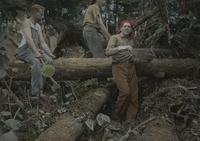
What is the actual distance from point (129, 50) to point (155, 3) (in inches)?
89.7

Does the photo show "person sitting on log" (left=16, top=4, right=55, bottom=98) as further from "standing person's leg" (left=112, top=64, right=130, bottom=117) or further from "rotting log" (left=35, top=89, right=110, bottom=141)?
"standing person's leg" (left=112, top=64, right=130, bottom=117)

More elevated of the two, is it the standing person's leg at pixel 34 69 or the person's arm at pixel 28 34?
the person's arm at pixel 28 34

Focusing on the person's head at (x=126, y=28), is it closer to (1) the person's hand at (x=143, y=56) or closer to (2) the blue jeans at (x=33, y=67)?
(1) the person's hand at (x=143, y=56)

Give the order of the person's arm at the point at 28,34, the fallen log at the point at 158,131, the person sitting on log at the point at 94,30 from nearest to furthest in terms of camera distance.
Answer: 1. the fallen log at the point at 158,131
2. the person's arm at the point at 28,34
3. the person sitting on log at the point at 94,30

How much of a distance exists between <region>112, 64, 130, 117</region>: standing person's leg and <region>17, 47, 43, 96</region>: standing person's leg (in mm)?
1400

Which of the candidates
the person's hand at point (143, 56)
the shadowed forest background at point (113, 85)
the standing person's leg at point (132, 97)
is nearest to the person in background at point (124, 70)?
the standing person's leg at point (132, 97)

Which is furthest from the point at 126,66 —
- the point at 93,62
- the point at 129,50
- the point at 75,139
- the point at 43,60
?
the point at 75,139

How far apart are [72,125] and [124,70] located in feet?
5.73

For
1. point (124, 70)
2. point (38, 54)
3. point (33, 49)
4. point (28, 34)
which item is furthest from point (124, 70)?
point (28, 34)

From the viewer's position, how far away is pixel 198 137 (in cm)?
629

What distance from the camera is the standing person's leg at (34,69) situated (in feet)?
25.1

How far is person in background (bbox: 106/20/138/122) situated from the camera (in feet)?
25.3

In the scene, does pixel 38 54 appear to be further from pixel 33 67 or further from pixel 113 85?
pixel 113 85

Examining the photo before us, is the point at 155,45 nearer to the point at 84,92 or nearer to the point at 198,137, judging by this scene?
the point at 84,92
